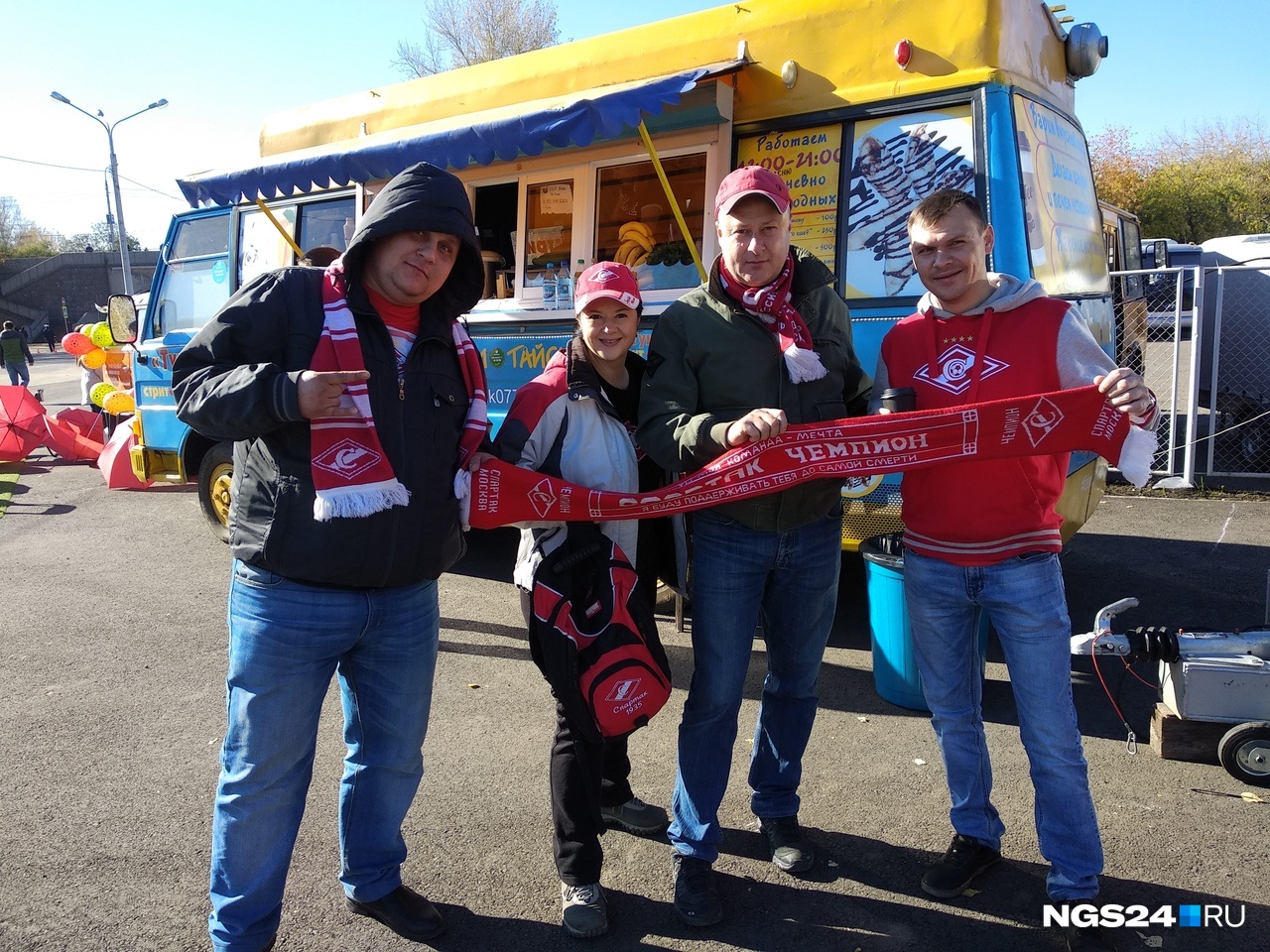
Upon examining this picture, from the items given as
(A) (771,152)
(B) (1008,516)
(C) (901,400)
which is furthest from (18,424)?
(B) (1008,516)

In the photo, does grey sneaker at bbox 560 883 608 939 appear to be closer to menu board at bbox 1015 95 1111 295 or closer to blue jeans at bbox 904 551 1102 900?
blue jeans at bbox 904 551 1102 900

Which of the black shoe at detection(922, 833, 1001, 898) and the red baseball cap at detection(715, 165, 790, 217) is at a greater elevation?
the red baseball cap at detection(715, 165, 790, 217)

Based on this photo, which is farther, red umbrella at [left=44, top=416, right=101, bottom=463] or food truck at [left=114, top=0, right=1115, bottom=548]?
red umbrella at [left=44, top=416, right=101, bottom=463]

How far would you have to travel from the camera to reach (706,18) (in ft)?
16.7

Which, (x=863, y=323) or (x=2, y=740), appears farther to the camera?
(x=863, y=323)

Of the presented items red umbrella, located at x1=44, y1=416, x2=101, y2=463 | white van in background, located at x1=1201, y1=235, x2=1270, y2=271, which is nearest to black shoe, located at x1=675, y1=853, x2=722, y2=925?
red umbrella, located at x1=44, y1=416, x2=101, y2=463

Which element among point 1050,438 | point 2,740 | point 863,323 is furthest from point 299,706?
point 863,323

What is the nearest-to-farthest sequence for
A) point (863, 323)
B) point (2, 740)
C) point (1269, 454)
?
point (2, 740) → point (863, 323) → point (1269, 454)

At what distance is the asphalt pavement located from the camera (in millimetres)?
2672

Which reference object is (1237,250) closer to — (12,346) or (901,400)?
(901,400)

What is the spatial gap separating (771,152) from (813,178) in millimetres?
311

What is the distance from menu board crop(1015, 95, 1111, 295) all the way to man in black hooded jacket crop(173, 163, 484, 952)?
3.08 m

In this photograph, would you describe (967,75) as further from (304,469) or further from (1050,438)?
(304,469)

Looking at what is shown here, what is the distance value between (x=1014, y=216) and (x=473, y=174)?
3626mm
